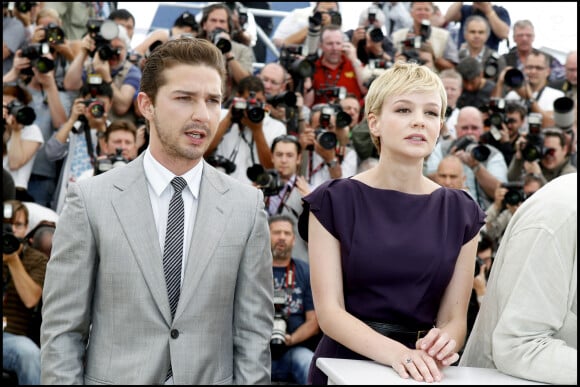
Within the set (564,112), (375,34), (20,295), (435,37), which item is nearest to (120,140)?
(20,295)

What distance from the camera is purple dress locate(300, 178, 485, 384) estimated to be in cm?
247

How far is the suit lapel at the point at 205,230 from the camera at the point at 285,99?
390 centimetres

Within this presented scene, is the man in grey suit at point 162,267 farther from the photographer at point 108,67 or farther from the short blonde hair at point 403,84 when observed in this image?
the photographer at point 108,67

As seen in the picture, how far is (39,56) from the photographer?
20.6 feet

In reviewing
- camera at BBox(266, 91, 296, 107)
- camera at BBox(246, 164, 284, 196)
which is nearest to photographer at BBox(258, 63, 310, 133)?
camera at BBox(266, 91, 296, 107)

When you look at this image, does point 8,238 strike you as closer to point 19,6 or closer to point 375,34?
point 19,6

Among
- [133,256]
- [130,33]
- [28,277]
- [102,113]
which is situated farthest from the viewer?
[130,33]

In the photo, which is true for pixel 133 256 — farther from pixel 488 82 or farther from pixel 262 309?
pixel 488 82

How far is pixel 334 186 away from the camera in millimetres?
2590

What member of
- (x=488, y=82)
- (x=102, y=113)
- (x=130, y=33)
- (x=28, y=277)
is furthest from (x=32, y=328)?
(x=488, y=82)

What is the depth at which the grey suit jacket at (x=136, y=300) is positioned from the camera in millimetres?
2279

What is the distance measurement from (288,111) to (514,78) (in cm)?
212

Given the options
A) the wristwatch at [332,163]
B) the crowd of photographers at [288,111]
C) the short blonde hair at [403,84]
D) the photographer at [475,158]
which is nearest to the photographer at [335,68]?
the crowd of photographers at [288,111]

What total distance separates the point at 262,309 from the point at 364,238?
0.35m
